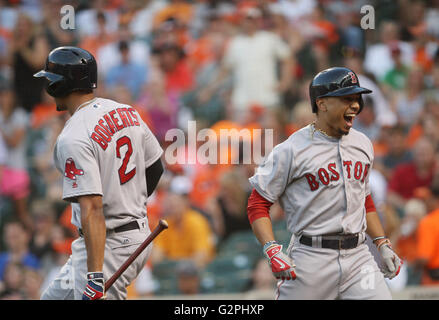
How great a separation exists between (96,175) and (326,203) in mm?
1279

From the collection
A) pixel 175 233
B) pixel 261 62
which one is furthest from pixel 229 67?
pixel 175 233

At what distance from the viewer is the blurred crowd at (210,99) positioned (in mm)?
7906

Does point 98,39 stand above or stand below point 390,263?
above

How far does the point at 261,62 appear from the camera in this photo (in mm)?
9352

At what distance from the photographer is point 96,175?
4.23 m

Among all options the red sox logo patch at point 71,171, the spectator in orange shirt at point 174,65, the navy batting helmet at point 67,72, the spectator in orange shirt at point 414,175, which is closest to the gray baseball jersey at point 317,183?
the red sox logo patch at point 71,171

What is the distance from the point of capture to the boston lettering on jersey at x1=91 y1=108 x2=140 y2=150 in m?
4.31

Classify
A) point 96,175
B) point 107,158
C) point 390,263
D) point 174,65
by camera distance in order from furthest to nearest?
point 174,65 < point 390,263 < point 107,158 < point 96,175

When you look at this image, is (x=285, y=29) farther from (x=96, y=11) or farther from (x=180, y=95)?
(x=96, y=11)

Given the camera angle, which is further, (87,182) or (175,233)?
(175,233)

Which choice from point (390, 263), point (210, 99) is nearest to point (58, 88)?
point (390, 263)

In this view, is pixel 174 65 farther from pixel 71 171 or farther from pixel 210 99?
pixel 71 171

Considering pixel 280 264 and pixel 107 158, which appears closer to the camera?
pixel 280 264

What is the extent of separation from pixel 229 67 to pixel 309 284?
5.40m
